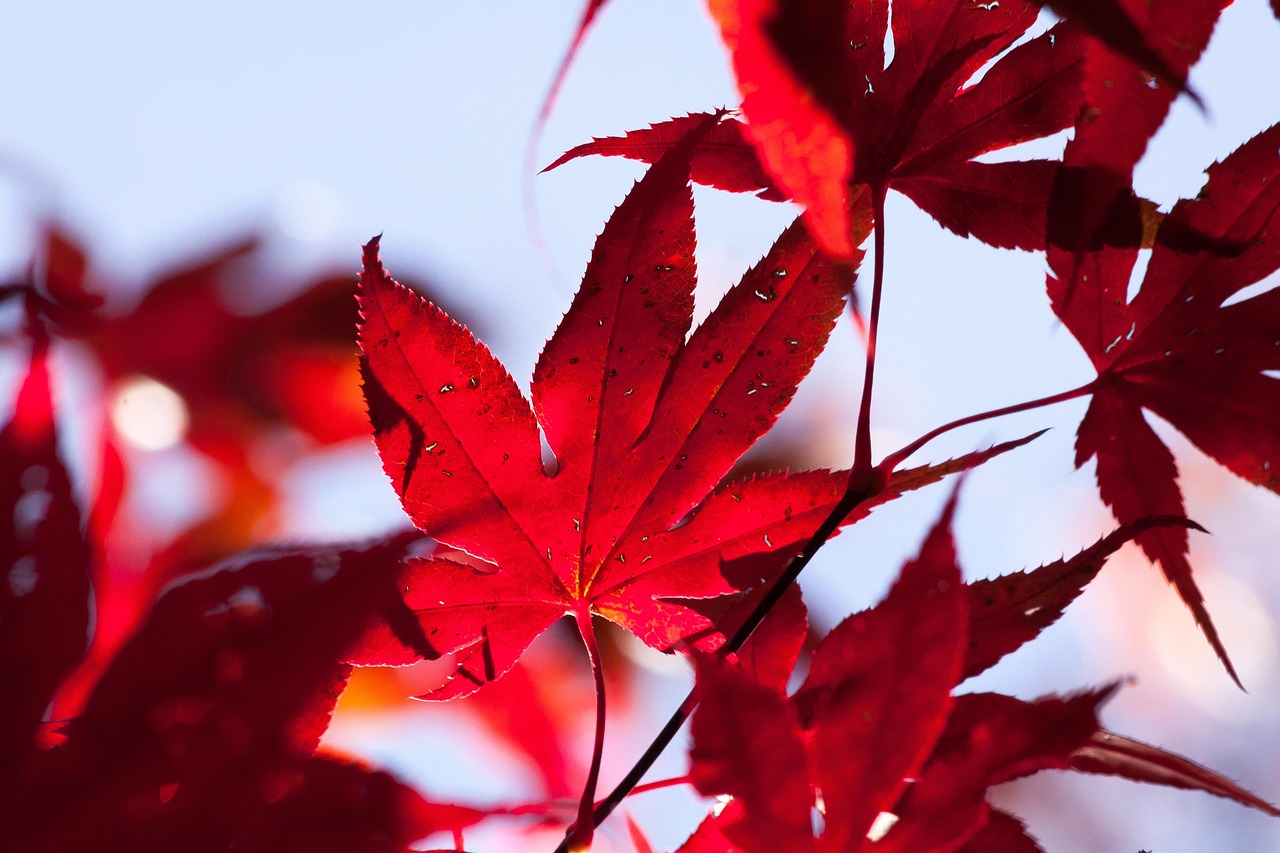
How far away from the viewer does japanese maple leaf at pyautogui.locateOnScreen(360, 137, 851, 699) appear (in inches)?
17.7

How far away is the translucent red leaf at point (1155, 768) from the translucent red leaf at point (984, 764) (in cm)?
6

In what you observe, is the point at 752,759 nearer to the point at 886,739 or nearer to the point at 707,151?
the point at 886,739

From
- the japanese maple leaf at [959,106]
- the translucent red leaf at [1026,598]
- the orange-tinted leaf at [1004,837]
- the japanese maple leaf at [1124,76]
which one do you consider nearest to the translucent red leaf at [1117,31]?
the japanese maple leaf at [1124,76]

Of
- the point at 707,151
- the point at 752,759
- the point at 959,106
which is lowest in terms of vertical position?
the point at 752,759

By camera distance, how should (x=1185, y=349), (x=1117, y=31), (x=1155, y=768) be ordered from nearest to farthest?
(x=1117, y=31) → (x=1155, y=768) → (x=1185, y=349)

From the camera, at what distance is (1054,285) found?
1.76 feet

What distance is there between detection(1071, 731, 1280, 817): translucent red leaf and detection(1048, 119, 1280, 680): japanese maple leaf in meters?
0.09

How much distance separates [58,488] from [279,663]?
0.48ft

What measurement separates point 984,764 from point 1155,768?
13 centimetres

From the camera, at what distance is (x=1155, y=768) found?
450mm

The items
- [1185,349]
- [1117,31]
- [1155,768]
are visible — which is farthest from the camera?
[1185,349]

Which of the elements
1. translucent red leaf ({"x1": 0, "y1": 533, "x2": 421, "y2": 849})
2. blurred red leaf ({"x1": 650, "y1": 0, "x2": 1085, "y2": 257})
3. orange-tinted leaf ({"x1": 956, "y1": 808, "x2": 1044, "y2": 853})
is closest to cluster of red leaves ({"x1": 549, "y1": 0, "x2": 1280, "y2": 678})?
blurred red leaf ({"x1": 650, "y1": 0, "x2": 1085, "y2": 257})

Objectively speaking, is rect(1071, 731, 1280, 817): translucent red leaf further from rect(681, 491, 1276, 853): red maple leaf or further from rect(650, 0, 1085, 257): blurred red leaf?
rect(650, 0, 1085, 257): blurred red leaf

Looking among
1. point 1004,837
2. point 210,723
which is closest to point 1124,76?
point 1004,837
